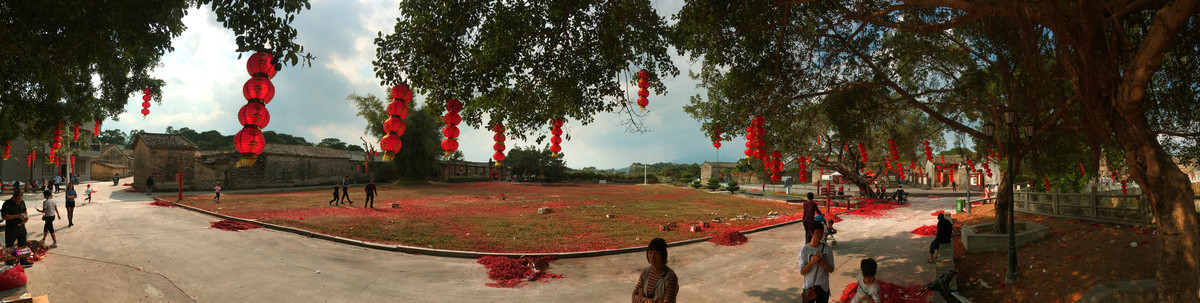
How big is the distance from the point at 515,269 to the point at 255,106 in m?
5.25

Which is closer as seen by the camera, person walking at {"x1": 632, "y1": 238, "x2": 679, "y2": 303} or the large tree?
person walking at {"x1": 632, "y1": 238, "x2": 679, "y2": 303}

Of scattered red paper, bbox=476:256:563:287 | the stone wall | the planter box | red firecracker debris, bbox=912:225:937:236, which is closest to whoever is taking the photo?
scattered red paper, bbox=476:256:563:287

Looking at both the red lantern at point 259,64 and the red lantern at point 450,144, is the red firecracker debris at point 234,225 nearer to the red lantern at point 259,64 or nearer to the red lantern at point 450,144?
the red lantern at point 450,144

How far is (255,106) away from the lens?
5492 mm

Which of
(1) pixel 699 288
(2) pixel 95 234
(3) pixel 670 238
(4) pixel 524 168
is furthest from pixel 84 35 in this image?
(4) pixel 524 168

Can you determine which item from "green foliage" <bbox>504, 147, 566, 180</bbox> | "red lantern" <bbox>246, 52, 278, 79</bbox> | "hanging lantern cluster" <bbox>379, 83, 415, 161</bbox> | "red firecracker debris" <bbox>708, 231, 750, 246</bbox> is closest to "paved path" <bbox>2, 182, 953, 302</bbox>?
"red firecracker debris" <bbox>708, 231, 750, 246</bbox>

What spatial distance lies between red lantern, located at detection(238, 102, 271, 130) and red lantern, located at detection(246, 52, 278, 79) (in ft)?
1.30

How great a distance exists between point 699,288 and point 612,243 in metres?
4.47

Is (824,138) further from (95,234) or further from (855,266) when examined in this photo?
(95,234)

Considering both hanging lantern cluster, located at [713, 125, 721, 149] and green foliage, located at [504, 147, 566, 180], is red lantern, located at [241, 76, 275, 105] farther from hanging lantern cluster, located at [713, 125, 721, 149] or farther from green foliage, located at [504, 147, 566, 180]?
green foliage, located at [504, 147, 566, 180]

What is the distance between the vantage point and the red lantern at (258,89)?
18.0 feet

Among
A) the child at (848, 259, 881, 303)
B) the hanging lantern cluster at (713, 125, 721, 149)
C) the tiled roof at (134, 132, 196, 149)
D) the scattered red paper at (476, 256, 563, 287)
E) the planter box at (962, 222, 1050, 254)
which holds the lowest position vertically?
the scattered red paper at (476, 256, 563, 287)

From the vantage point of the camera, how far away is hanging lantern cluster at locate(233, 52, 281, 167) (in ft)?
17.7

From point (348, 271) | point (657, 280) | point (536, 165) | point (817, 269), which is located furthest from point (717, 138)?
point (536, 165)
